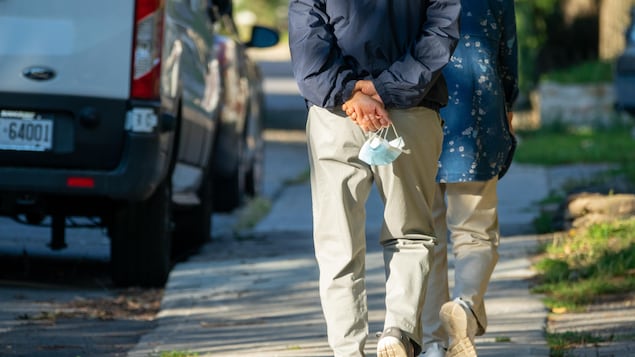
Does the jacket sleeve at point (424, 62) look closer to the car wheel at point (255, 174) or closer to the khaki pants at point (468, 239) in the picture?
the khaki pants at point (468, 239)

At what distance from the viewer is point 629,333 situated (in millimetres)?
5750

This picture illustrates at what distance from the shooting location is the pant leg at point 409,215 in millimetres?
4566

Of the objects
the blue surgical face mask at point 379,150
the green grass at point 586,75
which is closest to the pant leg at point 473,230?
the blue surgical face mask at point 379,150

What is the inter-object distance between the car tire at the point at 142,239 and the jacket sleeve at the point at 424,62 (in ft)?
10.4

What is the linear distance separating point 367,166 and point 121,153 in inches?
104

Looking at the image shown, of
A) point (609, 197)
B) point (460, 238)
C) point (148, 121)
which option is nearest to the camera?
point (460, 238)

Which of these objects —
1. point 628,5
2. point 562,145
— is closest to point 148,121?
point 562,145

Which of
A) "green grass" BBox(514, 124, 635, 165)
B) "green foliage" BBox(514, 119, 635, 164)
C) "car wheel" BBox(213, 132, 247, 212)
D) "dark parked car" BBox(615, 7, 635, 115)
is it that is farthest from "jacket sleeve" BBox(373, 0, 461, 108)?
"dark parked car" BBox(615, 7, 635, 115)

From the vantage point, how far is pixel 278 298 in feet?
23.2

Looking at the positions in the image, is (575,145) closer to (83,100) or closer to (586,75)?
(586,75)

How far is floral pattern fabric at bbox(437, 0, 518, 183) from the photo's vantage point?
17.0 ft

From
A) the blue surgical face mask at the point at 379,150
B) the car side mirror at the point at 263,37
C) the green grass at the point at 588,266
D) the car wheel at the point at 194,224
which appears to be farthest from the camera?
the car wheel at the point at 194,224

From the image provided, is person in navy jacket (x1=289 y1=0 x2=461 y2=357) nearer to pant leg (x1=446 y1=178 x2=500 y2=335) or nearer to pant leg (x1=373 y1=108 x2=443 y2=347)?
pant leg (x1=373 y1=108 x2=443 y2=347)

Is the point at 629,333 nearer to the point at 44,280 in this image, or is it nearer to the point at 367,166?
the point at 367,166
